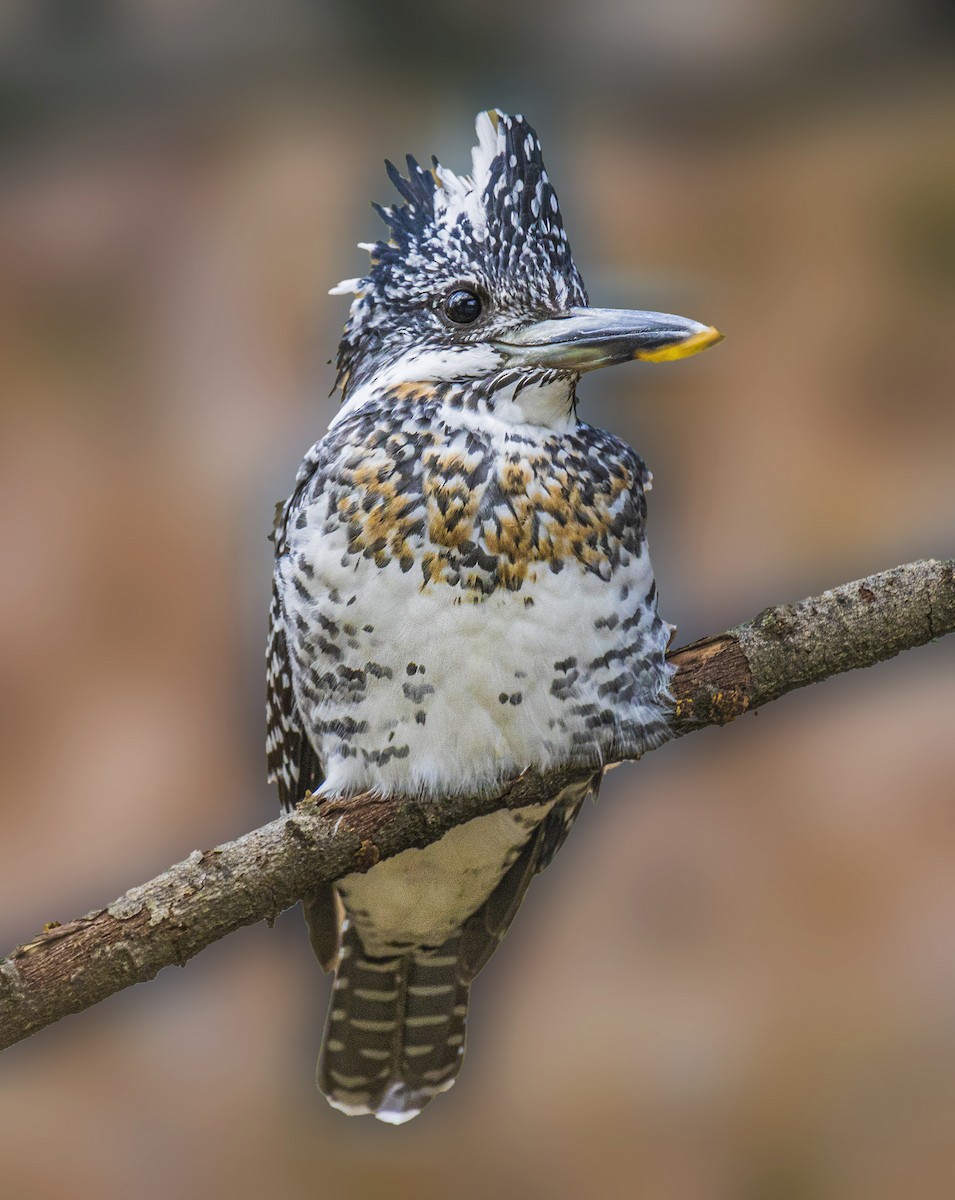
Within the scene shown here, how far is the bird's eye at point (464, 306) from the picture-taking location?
1.56m

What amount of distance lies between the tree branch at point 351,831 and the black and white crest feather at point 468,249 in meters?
0.43

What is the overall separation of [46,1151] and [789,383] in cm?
199

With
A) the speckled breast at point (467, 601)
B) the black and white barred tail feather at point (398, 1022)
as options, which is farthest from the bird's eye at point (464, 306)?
the black and white barred tail feather at point (398, 1022)

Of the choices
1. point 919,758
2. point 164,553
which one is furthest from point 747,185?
point 164,553

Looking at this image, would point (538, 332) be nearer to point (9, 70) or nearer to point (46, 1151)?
point (9, 70)

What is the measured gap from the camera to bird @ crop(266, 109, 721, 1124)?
1.47m

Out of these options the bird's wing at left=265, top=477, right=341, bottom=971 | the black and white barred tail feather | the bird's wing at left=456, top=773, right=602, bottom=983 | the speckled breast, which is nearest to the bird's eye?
the speckled breast

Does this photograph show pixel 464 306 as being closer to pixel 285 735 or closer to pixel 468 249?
pixel 468 249

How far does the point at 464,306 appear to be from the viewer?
1560 millimetres

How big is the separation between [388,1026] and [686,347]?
3.41ft

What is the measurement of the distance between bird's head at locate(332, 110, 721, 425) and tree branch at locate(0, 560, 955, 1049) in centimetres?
32

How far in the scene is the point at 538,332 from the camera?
1.51m

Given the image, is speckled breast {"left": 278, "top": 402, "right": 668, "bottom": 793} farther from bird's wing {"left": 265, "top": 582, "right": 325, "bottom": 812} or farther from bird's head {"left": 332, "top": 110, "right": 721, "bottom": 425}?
bird's wing {"left": 265, "top": 582, "right": 325, "bottom": 812}

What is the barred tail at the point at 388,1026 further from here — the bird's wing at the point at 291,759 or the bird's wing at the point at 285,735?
the bird's wing at the point at 285,735
